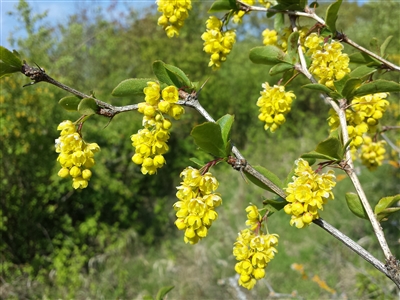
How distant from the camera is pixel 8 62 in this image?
2.48 feet

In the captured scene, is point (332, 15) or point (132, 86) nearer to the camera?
point (132, 86)

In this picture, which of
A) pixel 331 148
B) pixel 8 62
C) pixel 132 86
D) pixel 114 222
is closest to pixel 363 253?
pixel 331 148

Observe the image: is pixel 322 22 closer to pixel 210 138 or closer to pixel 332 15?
pixel 332 15

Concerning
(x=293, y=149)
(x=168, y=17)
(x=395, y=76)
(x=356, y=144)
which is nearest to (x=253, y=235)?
(x=356, y=144)

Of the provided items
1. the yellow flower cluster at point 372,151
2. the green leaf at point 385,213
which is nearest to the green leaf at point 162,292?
the green leaf at point 385,213

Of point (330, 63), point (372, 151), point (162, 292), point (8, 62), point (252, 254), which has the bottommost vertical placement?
point (372, 151)

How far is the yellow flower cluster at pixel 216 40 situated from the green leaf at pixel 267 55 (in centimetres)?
18

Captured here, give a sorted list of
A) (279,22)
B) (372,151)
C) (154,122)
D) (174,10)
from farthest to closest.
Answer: (372,151), (279,22), (174,10), (154,122)

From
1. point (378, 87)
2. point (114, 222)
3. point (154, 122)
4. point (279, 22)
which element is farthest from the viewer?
point (114, 222)

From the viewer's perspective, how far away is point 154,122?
86 centimetres

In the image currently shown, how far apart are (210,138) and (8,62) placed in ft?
1.48

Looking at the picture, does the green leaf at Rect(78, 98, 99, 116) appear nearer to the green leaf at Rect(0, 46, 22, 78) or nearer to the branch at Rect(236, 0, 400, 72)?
the green leaf at Rect(0, 46, 22, 78)

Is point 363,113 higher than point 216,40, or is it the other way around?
point 216,40

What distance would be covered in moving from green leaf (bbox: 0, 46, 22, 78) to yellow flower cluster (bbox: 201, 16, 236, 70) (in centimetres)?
67
